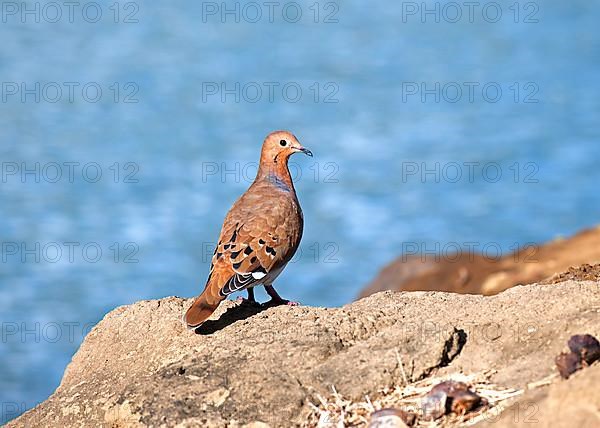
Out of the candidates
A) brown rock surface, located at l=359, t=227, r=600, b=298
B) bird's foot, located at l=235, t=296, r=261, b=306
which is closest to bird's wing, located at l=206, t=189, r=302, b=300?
bird's foot, located at l=235, t=296, r=261, b=306

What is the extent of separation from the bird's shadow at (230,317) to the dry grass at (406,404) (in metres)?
1.34

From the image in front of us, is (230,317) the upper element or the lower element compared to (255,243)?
lower

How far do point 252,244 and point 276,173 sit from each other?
0.97 meters

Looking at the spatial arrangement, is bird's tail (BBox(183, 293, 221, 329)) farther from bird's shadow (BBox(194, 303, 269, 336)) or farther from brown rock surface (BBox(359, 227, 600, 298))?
brown rock surface (BBox(359, 227, 600, 298))

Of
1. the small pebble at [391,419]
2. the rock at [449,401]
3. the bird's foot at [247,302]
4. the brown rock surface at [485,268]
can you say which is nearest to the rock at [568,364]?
the rock at [449,401]

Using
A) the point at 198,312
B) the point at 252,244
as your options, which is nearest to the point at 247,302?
the point at 252,244

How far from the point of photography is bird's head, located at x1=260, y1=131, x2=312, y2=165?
8.53m

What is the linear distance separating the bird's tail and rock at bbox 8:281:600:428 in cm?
9

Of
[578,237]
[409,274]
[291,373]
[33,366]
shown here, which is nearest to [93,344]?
[291,373]

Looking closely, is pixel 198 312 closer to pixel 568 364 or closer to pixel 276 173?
pixel 276 173

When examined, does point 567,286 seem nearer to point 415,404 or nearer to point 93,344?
point 415,404

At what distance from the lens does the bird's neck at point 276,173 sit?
841 centimetres

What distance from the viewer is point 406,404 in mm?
5656

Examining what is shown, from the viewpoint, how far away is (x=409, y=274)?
13.9m
